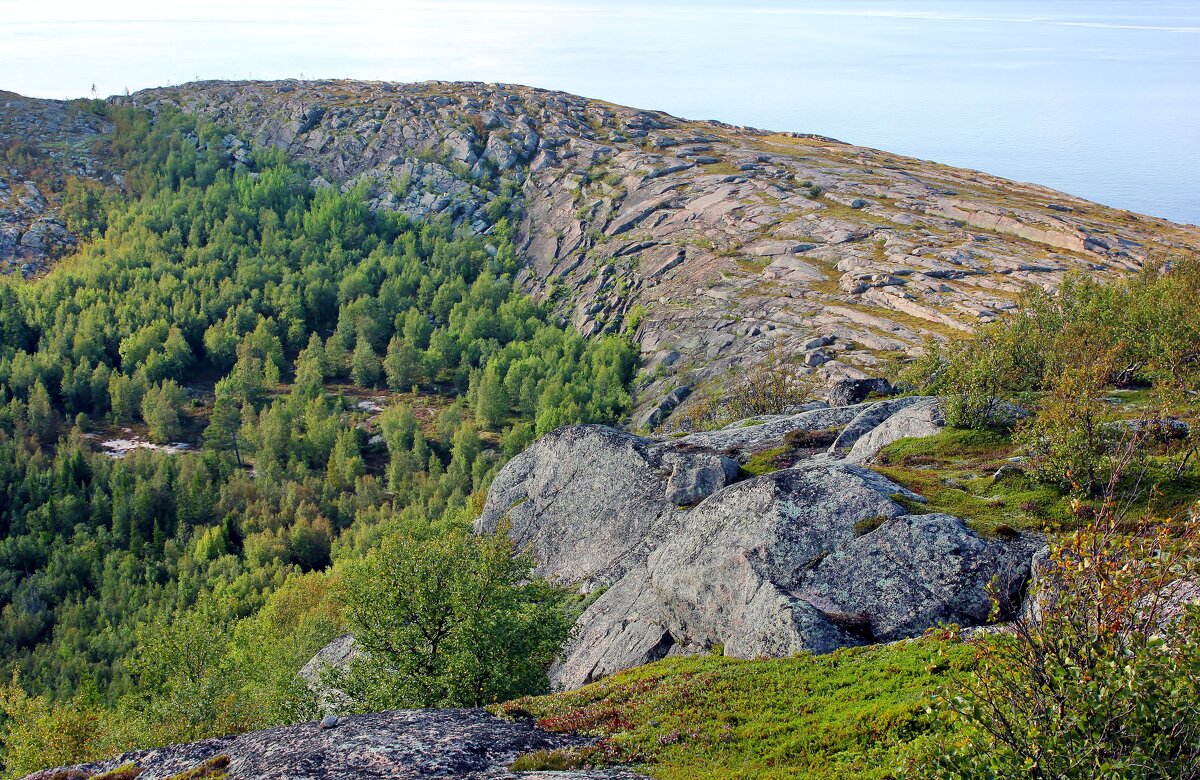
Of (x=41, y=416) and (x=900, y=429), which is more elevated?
(x=900, y=429)

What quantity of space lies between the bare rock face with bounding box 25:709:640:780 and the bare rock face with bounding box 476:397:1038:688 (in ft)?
43.2

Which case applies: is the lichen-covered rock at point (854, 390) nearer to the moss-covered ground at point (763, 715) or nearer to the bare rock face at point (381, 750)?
the moss-covered ground at point (763, 715)

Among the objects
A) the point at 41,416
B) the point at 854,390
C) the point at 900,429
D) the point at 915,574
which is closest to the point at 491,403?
the point at 41,416

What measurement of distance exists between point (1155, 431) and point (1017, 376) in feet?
70.3

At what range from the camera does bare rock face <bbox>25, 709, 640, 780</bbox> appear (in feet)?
85.7

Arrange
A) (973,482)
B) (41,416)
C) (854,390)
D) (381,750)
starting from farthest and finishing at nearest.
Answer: (41,416) → (854,390) → (973,482) → (381,750)

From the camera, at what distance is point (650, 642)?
4484cm

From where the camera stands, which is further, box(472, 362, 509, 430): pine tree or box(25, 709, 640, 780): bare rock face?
box(472, 362, 509, 430): pine tree

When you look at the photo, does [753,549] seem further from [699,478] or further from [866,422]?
[866,422]

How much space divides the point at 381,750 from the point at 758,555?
71.7ft

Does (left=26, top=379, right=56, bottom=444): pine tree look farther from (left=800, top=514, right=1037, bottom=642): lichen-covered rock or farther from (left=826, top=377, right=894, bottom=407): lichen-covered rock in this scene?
(left=800, top=514, right=1037, bottom=642): lichen-covered rock

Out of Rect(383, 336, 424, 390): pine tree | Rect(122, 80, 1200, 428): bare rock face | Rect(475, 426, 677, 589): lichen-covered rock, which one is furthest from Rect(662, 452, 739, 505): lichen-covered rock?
Rect(383, 336, 424, 390): pine tree

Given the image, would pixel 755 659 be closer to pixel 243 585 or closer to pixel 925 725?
pixel 925 725

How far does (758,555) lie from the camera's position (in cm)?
4253
